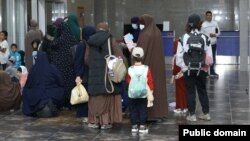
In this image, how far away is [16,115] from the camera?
9047 mm

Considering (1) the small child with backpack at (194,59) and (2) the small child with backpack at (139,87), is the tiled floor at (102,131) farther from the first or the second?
(1) the small child with backpack at (194,59)

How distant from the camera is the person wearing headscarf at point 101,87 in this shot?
24.6 ft

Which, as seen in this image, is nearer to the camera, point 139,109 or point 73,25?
point 139,109

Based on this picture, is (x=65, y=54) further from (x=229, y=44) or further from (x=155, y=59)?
(x=229, y=44)

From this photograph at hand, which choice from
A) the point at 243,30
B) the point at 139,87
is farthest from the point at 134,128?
the point at 243,30

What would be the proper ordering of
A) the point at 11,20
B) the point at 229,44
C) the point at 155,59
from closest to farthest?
the point at 155,59 < the point at 11,20 < the point at 229,44

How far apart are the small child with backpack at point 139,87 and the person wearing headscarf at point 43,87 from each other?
1.94m

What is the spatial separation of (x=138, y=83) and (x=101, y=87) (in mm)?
643

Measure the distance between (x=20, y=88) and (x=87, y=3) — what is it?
39.6 feet

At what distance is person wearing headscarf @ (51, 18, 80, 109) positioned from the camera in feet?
29.3

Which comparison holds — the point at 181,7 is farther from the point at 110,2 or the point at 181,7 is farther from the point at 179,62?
the point at 179,62

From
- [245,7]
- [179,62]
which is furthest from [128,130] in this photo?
[245,7]

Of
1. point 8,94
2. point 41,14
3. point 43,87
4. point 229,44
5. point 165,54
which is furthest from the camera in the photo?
point 165,54

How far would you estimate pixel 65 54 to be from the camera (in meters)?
9.02
